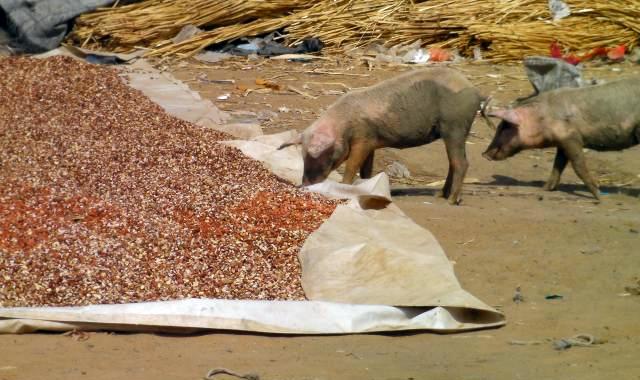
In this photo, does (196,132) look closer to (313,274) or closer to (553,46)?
(313,274)

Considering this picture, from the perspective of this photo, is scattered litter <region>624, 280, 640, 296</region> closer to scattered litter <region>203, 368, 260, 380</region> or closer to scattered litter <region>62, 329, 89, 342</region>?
scattered litter <region>203, 368, 260, 380</region>

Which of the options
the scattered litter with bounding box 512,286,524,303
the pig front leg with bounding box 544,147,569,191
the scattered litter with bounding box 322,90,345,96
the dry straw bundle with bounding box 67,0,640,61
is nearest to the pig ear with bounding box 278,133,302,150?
the pig front leg with bounding box 544,147,569,191

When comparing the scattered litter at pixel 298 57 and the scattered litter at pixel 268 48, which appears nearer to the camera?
the scattered litter at pixel 298 57

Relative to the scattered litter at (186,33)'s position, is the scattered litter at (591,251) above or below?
above

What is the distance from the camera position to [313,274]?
233 inches

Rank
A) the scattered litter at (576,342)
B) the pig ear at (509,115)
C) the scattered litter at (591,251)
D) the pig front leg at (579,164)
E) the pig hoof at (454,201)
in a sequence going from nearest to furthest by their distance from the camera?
the scattered litter at (576,342)
the scattered litter at (591,251)
the pig hoof at (454,201)
the pig front leg at (579,164)
the pig ear at (509,115)

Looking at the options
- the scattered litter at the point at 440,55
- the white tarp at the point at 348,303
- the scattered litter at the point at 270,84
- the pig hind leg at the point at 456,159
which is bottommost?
the scattered litter at the point at 440,55

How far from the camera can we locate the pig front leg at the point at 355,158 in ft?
28.6

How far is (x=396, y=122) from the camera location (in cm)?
881

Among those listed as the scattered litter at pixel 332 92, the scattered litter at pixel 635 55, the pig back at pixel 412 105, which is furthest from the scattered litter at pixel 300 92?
the scattered litter at pixel 635 55

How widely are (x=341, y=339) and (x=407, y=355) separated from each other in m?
0.38

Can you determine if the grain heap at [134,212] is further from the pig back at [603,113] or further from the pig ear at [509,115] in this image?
the pig back at [603,113]

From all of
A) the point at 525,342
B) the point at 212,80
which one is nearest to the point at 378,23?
the point at 212,80

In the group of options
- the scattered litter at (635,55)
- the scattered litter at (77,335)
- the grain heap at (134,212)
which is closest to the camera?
the scattered litter at (77,335)
